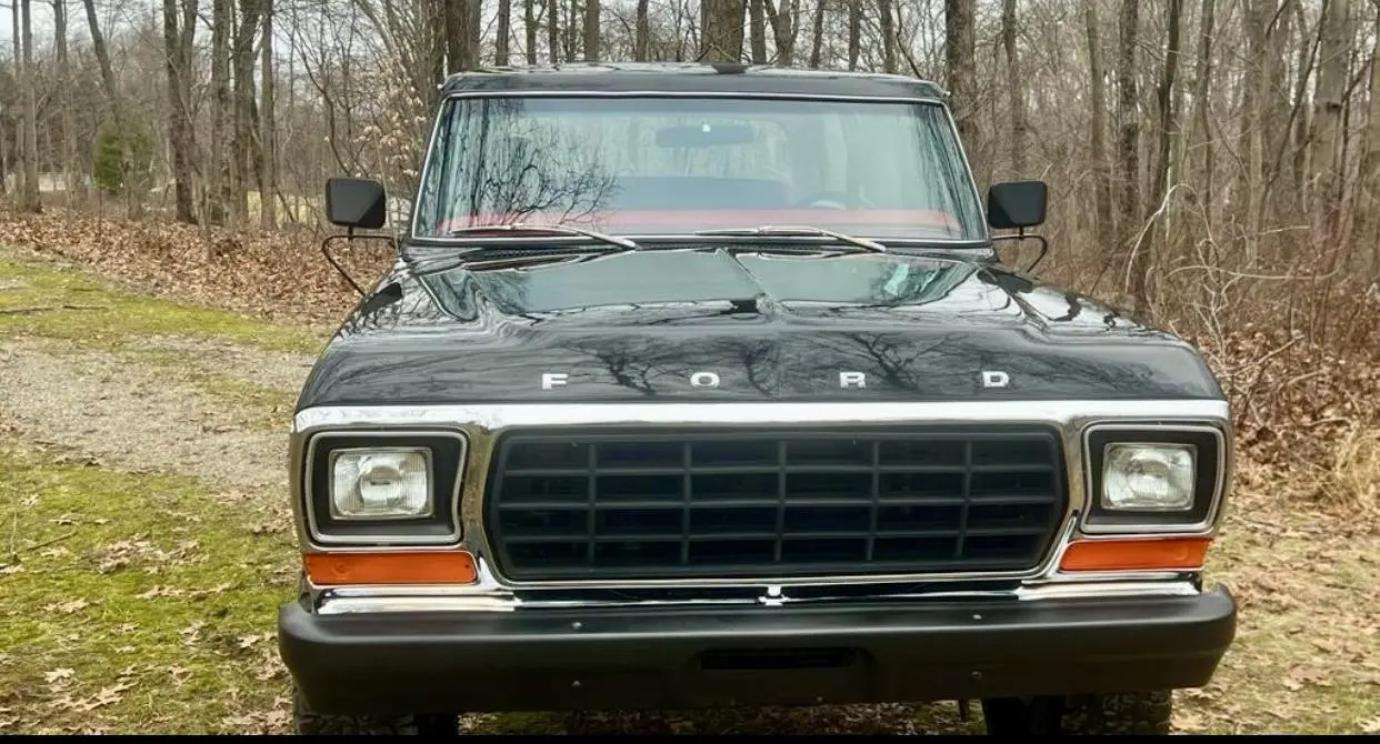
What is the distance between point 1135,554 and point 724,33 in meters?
11.4

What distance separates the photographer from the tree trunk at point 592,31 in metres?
23.6

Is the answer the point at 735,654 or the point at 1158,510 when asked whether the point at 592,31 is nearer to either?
the point at 1158,510

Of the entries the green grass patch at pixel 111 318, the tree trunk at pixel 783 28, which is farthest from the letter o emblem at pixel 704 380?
the tree trunk at pixel 783 28

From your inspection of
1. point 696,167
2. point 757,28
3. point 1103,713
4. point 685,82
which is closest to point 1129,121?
point 757,28

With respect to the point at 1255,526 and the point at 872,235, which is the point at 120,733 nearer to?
the point at 872,235

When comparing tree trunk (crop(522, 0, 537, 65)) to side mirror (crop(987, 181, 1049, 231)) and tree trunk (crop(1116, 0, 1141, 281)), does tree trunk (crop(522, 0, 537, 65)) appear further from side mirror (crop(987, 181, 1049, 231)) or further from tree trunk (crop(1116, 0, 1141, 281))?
side mirror (crop(987, 181, 1049, 231))

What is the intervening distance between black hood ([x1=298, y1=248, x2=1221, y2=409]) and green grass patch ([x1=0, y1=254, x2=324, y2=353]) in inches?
361

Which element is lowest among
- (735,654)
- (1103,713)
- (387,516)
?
(1103,713)

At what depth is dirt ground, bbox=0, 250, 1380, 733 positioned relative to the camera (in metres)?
3.65

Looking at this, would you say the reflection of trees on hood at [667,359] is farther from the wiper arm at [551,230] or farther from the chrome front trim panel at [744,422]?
the wiper arm at [551,230]

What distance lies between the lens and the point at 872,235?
143 inches

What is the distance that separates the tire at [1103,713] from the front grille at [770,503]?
0.63 metres

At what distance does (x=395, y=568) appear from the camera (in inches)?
93.8

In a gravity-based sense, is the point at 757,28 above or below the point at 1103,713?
above
